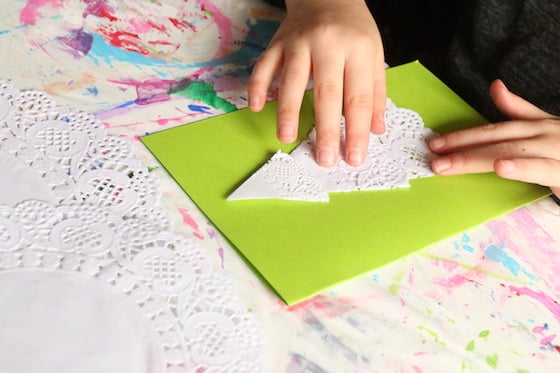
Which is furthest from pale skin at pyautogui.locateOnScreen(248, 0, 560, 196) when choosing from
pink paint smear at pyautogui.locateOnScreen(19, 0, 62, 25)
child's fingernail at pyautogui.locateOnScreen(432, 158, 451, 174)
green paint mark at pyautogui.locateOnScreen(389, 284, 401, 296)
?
pink paint smear at pyautogui.locateOnScreen(19, 0, 62, 25)

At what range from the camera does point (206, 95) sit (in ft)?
2.36

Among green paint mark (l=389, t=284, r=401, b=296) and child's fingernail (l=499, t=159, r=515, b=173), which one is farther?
child's fingernail (l=499, t=159, r=515, b=173)

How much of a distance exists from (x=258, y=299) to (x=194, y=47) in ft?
1.18

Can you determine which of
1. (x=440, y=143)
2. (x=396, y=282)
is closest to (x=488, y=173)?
(x=440, y=143)

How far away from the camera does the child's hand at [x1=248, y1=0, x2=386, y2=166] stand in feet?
2.20

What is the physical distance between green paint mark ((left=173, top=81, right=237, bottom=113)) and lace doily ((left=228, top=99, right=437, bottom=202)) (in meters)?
0.10

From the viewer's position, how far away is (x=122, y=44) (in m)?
0.75

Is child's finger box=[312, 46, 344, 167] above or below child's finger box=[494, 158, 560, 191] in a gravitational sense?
above

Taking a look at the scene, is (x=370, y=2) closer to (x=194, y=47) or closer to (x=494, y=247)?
(x=194, y=47)

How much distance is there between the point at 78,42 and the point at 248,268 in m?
0.35

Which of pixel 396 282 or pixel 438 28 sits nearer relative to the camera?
pixel 396 282

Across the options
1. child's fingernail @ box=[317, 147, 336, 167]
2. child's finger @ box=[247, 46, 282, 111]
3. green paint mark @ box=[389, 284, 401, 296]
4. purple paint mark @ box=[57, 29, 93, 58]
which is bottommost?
green paint mark @ box=[389, 284, 401, 296]

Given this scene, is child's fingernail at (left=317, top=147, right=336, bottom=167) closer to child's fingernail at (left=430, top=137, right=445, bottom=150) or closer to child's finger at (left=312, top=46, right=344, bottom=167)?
child's finger at (left=312, top=46, right=344, bottom=167)

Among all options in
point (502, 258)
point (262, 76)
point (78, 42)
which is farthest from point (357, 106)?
point (78, 42)
